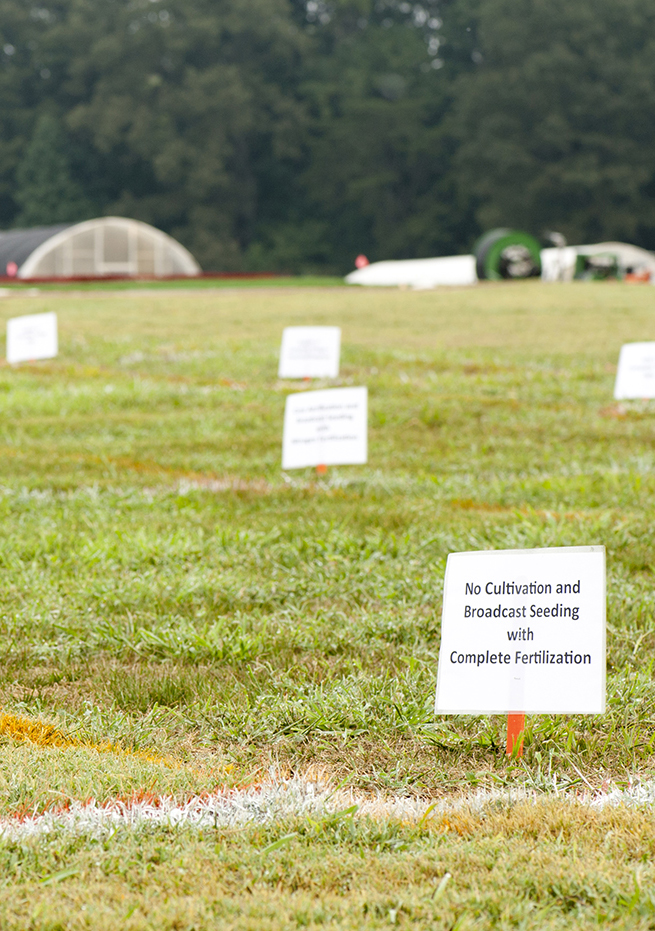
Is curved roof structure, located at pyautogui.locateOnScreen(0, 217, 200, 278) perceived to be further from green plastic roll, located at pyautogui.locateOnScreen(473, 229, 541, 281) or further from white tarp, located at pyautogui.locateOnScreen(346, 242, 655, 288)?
green plastic roll, located at pyautogui.locateOnScreen(473, 229, 541, 281)

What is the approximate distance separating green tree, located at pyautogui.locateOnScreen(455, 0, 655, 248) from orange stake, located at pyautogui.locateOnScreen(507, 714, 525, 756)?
4987 cm

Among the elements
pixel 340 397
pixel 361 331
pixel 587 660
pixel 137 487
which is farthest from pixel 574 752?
pixel 361 331

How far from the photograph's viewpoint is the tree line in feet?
168

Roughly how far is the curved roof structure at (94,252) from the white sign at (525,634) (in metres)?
34.8

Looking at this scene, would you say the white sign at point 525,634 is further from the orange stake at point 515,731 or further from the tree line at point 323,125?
the tree line at point 323,125

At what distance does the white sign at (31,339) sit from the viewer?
1124 centimetres

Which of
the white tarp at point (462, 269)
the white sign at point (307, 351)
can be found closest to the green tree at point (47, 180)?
the white tarp at point (462, 269)

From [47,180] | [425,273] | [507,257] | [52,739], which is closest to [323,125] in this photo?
[47,180]

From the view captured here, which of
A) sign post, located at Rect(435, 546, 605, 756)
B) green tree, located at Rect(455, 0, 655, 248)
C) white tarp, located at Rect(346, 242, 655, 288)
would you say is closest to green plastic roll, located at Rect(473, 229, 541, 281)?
white tarp, located at Rect(346, 242, 655, 288)

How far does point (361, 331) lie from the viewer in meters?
15.5

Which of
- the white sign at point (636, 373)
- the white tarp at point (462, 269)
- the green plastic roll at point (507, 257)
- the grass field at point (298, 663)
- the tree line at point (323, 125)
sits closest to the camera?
the grass field at point (298, 663)

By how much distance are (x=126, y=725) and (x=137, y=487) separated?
329cm

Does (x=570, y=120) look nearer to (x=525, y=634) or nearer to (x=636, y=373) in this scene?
(x=636, y=373)

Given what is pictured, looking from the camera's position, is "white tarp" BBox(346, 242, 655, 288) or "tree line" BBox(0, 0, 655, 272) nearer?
Result: "white tarp" BBox(346, 242, 655, 288)
